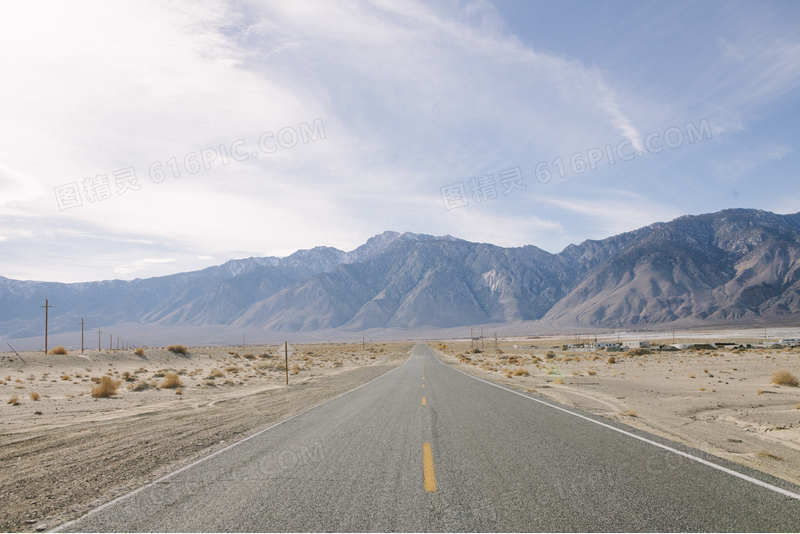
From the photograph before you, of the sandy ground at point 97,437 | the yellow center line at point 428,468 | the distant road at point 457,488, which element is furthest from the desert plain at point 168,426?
the yellow center line at point 428,468

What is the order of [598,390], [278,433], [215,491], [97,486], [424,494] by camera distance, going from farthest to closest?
[598,390] < [278,433] < [97,486] < [215,491] < [424,494]

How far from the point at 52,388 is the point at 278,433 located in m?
19.8

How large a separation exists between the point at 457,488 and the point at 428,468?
3.01 feet

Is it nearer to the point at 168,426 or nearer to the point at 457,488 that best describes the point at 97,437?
the point at 168,426

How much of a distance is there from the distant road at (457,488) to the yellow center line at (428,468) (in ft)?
0.09

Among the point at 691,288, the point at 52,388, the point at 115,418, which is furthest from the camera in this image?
the point at 691,288

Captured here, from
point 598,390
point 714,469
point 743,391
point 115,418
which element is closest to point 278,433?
point 115,418

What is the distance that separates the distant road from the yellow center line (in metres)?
0.03

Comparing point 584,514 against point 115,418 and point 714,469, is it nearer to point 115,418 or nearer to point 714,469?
point 714,469

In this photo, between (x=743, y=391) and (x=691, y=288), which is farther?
(x=691, y=288)

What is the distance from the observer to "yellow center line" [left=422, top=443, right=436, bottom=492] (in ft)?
18.3

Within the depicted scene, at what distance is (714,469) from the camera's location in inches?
241

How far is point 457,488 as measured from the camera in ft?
17.9

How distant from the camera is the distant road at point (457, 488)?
4.50 metres
